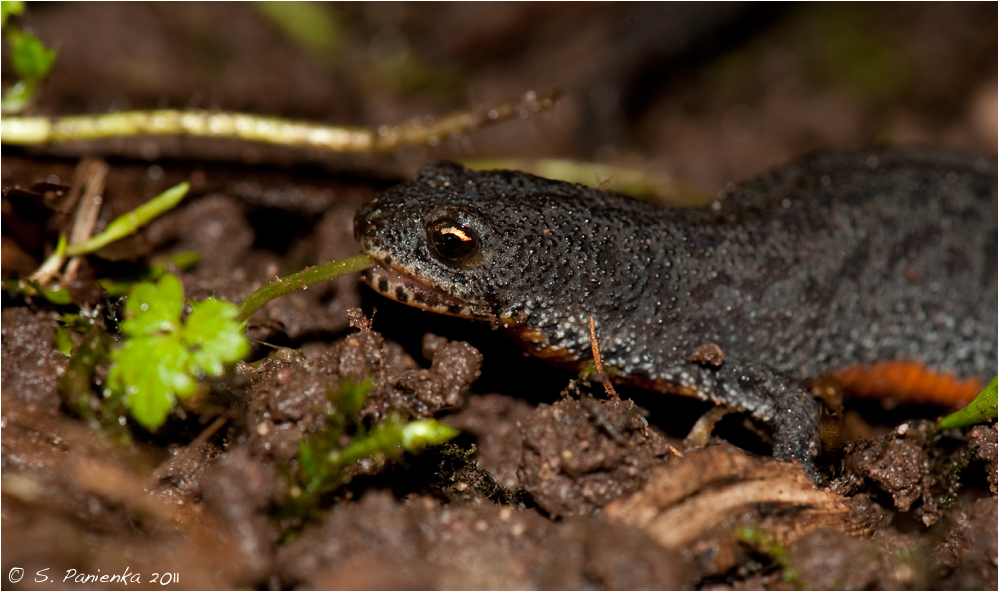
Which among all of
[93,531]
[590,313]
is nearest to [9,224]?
[93,531]

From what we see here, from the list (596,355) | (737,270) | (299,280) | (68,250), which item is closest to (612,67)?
(737,270)

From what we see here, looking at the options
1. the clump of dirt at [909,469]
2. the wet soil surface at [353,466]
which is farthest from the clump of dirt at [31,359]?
the clump of dirt at [909,469]

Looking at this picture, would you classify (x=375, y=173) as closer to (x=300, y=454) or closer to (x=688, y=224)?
(x=688, y=224)

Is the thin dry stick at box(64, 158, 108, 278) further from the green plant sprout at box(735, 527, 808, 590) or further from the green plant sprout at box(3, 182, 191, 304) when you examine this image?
the green plant sprout at box(735, 527, 808, 590)

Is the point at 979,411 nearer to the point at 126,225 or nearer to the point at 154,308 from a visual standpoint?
the point at 154,308

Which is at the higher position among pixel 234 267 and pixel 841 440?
pixel 234 267

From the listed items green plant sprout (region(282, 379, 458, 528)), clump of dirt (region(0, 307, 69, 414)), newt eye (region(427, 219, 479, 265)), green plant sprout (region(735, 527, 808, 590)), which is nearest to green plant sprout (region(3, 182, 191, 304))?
clump of dirt (region(0, 307, 69, 414))
